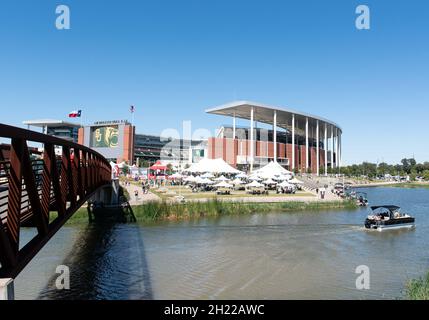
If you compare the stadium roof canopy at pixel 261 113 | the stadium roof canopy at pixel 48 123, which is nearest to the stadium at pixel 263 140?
the stadium roof canopy at pixel 261 113

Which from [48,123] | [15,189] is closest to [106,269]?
[15,189]

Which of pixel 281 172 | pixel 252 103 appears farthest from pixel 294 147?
pixel 281 172

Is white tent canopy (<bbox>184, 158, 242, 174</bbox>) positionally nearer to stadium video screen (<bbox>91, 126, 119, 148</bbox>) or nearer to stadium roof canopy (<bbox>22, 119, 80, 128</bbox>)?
stadium video screen (<bbox>91, 126, 119, 148</bbox>)

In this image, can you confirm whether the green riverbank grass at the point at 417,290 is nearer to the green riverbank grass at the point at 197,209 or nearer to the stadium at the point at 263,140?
the green riverbank grass at the point at 197,209

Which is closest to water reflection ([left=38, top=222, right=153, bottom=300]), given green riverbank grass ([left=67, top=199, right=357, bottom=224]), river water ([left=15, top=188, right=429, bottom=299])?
river water ([left=15, top=188, right=429, bottom=299])

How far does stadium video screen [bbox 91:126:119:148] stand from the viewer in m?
154

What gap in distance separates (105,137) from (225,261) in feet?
467

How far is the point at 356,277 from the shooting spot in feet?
62.5

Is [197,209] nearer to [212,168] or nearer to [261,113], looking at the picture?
[212,168]

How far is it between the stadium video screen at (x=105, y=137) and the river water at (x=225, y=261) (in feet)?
405

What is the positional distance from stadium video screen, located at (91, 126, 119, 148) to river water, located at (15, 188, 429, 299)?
405 ft

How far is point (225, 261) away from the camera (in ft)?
72.5
